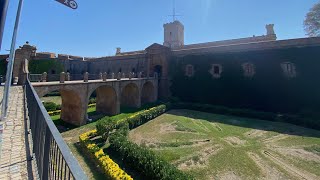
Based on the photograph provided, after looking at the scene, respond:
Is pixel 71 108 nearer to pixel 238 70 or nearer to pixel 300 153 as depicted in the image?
pixel 300 153

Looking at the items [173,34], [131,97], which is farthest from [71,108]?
[173,34]

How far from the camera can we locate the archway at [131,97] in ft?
88.5

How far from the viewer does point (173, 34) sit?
5097 cm

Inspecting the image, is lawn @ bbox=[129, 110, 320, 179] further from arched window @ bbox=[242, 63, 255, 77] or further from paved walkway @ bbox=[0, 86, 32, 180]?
paved walkway @ bbox=[0, 86, 32, 180]

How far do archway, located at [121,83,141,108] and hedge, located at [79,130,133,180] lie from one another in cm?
1260

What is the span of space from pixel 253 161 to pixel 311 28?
2683 cm

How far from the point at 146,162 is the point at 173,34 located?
44803 mm

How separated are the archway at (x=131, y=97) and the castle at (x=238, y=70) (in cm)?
546

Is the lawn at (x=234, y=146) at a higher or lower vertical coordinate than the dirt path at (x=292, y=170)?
higher

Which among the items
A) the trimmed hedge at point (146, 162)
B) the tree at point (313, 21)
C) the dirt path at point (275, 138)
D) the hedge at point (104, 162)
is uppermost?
the tree at point (313, 21)

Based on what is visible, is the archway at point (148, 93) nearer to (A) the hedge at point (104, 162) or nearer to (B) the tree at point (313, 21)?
(A) the hedge at point (104, 162)

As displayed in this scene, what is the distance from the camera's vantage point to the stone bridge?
1677 cm

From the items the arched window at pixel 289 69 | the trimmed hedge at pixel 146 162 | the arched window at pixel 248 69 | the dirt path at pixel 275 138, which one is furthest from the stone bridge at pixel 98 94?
Result: the arched window at pixel 289 69

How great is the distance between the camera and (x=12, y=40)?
6.23 meters
